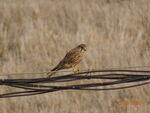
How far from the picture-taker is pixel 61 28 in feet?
40.0

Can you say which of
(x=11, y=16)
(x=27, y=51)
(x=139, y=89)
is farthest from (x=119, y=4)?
(x=139, y=89)

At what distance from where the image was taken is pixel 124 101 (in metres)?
9.16

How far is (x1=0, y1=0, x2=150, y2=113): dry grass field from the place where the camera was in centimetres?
905

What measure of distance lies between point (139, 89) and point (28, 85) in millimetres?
3310

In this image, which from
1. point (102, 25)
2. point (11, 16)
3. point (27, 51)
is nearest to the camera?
point (27, 51)

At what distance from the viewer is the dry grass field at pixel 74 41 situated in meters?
9.05

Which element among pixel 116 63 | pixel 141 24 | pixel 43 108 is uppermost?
pixel 141 24

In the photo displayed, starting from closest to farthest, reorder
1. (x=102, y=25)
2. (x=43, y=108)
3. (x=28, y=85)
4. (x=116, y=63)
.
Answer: (x=28, y=85) → (x=43, y=108) → (x=116, y=63) → (x=102, y=25)

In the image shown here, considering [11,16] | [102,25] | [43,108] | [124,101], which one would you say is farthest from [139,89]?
[11,16]

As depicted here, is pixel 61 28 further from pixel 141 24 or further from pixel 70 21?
pixel 141 24

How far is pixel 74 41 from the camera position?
11.0m

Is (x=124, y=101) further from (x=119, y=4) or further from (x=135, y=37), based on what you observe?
(x=119, y=4)

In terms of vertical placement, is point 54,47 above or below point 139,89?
above

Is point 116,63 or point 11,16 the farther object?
point 11,16
